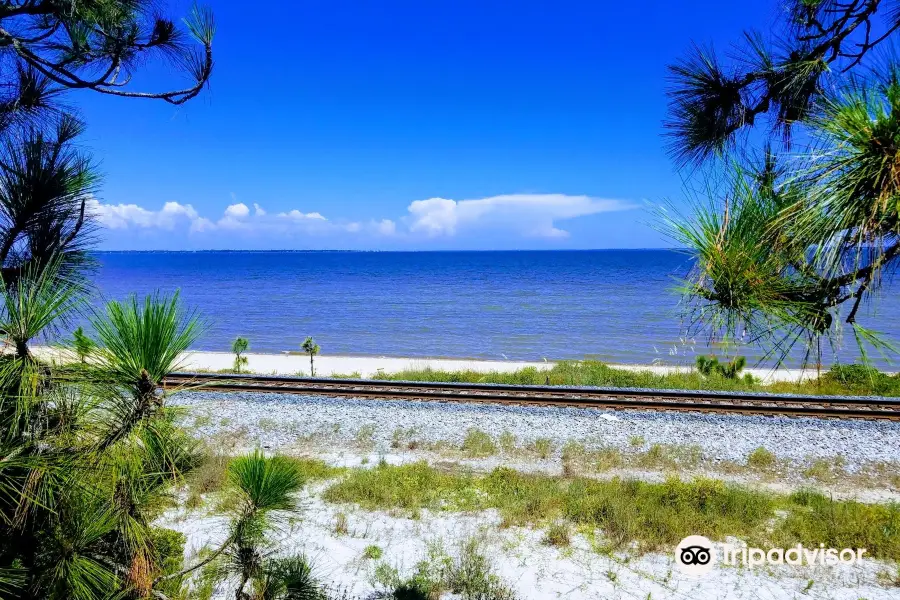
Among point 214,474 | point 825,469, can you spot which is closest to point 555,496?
point 825,469

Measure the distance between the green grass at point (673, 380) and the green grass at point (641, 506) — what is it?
6.76 meters

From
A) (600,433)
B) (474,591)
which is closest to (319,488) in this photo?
(474,591)

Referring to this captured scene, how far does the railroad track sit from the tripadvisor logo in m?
5.01

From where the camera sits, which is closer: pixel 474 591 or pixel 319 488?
pixel 474 591

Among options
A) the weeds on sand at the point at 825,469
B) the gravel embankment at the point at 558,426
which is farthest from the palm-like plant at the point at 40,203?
the weeds on sand at the point at 825,469

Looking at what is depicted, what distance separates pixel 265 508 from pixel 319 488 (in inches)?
224

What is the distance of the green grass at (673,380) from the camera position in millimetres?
13727

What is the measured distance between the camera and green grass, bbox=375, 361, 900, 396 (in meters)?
13.7

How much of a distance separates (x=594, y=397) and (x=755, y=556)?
19.6 ft

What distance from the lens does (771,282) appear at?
2.05 meters

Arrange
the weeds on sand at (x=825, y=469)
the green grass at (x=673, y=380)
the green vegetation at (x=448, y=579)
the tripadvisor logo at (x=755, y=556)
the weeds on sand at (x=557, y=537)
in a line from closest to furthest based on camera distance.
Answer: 1. the green vegetation at (x=448, y=579)
2. the tripadvisor logo at (x=755, y=556)
3. the weeds on sand at (x=557, y=537)
4. the weeds on sand at (x=825, y=469)
5. the green grass at (x=673, y=380)

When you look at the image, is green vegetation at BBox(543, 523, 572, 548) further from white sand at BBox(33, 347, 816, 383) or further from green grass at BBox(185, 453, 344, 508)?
white sand at BBox(33, 347, 816, 383)

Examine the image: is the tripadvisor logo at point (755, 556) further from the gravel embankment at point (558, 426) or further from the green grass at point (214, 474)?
the green grass at point (214, 474)

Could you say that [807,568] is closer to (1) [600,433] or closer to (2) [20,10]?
(1) [600,433]
